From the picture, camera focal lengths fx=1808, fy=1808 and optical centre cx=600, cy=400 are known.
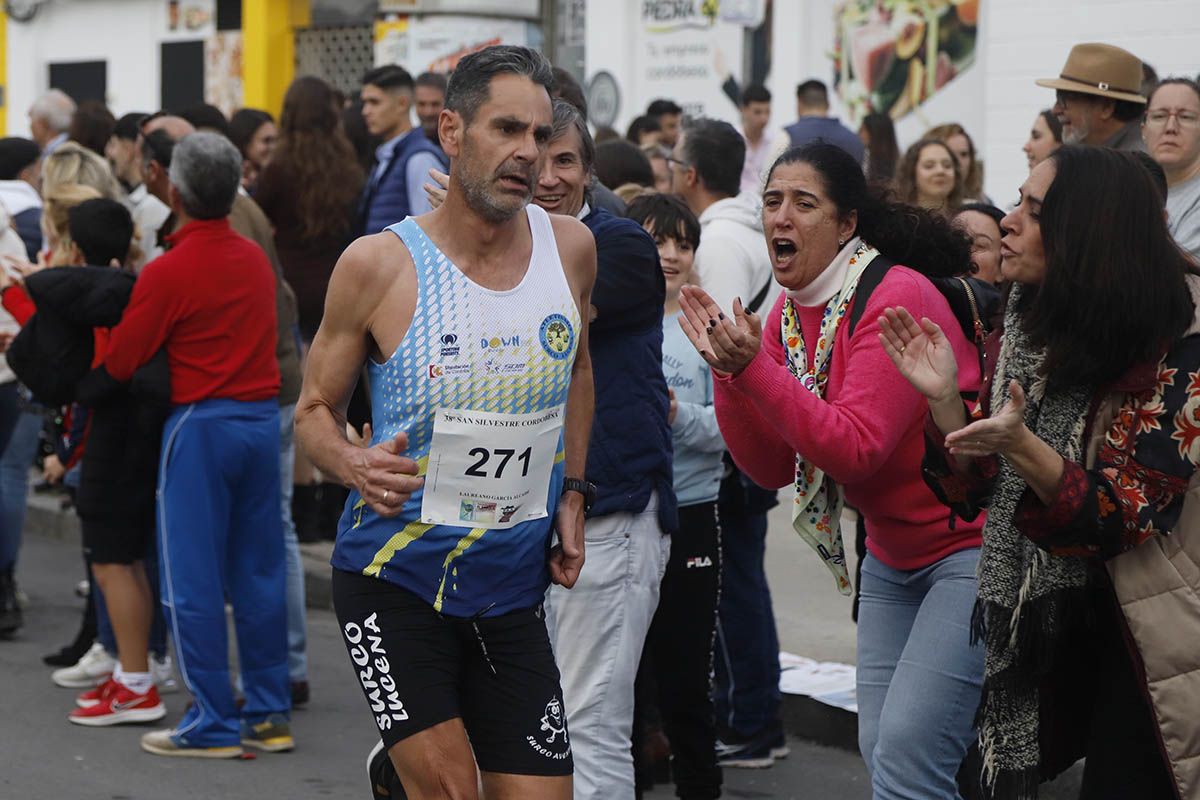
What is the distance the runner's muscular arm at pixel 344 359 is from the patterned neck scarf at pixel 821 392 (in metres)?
1.20

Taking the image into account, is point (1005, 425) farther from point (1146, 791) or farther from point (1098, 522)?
point (1146, 791)

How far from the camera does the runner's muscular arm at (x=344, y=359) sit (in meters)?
3.87

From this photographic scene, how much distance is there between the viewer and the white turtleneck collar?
15.1 ft

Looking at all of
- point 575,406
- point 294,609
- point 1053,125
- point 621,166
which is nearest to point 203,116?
point 621,166

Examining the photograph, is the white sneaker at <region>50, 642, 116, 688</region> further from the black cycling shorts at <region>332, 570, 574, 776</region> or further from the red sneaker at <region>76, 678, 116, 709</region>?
the black cycling shorts at <region>332, 570, 574, 776</region>

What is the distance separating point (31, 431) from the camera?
29.3 feet

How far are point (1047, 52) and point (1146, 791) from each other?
29.9ft

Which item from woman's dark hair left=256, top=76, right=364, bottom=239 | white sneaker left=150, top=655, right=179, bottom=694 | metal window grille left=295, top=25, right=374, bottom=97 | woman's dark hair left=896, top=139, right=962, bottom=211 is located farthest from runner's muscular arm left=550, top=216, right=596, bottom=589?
metal window grille left=295, top=25, right=374, bottom=97

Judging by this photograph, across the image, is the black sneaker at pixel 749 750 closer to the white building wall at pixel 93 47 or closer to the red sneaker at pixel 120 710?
the red sneaker at pixel 120 710

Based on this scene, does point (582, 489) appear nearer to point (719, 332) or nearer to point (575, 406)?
point (575, 406)

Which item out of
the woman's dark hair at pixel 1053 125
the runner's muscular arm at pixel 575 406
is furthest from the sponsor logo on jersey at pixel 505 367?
the woman's dark hair at pixel 1053 125

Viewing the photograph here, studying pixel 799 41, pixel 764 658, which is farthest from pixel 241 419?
pixel 799 41

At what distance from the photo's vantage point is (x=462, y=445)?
3.94 metres

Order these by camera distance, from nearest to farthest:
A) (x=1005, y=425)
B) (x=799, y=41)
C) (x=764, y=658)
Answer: (x=1005, y=425) → (x=764, y=658) → (x=799, y=41)
